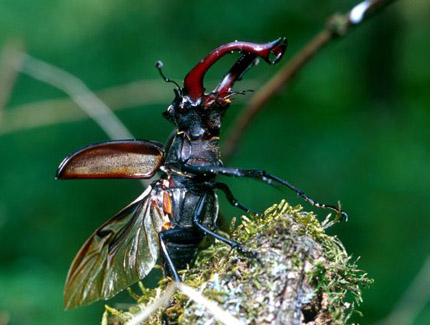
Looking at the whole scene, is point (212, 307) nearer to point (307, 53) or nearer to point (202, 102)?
point (202, 102)

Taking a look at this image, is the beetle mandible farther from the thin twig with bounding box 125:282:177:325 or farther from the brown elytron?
the thin twig with bounding box 125:282:177:325

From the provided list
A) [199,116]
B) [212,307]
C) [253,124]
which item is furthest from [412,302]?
[212,307]

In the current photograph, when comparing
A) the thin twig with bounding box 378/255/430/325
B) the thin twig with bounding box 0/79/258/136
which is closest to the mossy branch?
the thin twig with bounding box 378/255/430/325

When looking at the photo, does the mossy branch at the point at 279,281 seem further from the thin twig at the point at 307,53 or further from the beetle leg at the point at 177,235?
the thin twig at the point at 307,53

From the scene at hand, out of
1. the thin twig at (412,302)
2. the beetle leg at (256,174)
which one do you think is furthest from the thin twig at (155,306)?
the thin twig at (412,302)

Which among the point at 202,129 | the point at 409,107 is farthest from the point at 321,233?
the point at 409,107

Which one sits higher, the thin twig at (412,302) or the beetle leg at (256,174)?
the beetle leg at (256,174)

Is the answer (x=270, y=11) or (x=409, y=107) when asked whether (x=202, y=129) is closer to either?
(x=270, y=11)
